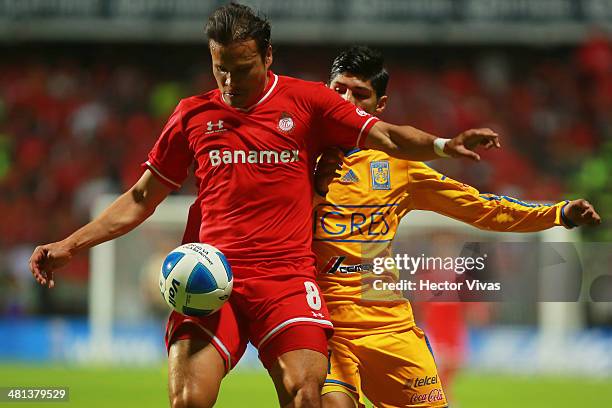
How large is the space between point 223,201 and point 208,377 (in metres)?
0.77

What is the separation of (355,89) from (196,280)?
57.1 inches

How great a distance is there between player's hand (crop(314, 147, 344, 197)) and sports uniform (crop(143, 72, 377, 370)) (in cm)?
31

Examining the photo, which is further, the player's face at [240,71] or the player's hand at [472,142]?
the player's face at [240,71]

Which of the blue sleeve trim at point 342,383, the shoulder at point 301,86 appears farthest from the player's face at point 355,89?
the blue sleeve trim at point 342,383

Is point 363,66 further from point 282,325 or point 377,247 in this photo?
point 282,325

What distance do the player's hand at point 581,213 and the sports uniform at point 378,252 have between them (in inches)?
2.3

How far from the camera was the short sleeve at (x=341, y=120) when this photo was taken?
423 centimetres

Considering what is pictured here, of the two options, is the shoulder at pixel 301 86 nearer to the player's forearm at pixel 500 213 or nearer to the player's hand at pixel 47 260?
the player's forearm at pixel 500 213

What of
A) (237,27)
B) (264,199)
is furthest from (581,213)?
(237,27)

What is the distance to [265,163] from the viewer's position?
426 centimetres

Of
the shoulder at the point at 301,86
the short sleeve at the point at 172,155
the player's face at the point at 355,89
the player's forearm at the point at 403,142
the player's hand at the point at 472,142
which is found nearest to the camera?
the player's hand at the point at 472,142

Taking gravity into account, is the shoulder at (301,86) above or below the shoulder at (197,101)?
above

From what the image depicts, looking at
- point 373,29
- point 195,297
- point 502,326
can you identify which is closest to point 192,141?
point 195,297

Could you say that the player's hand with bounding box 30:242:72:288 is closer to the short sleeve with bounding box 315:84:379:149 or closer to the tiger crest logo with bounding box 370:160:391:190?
the short sleeve with bounding box 315:84:379:149
